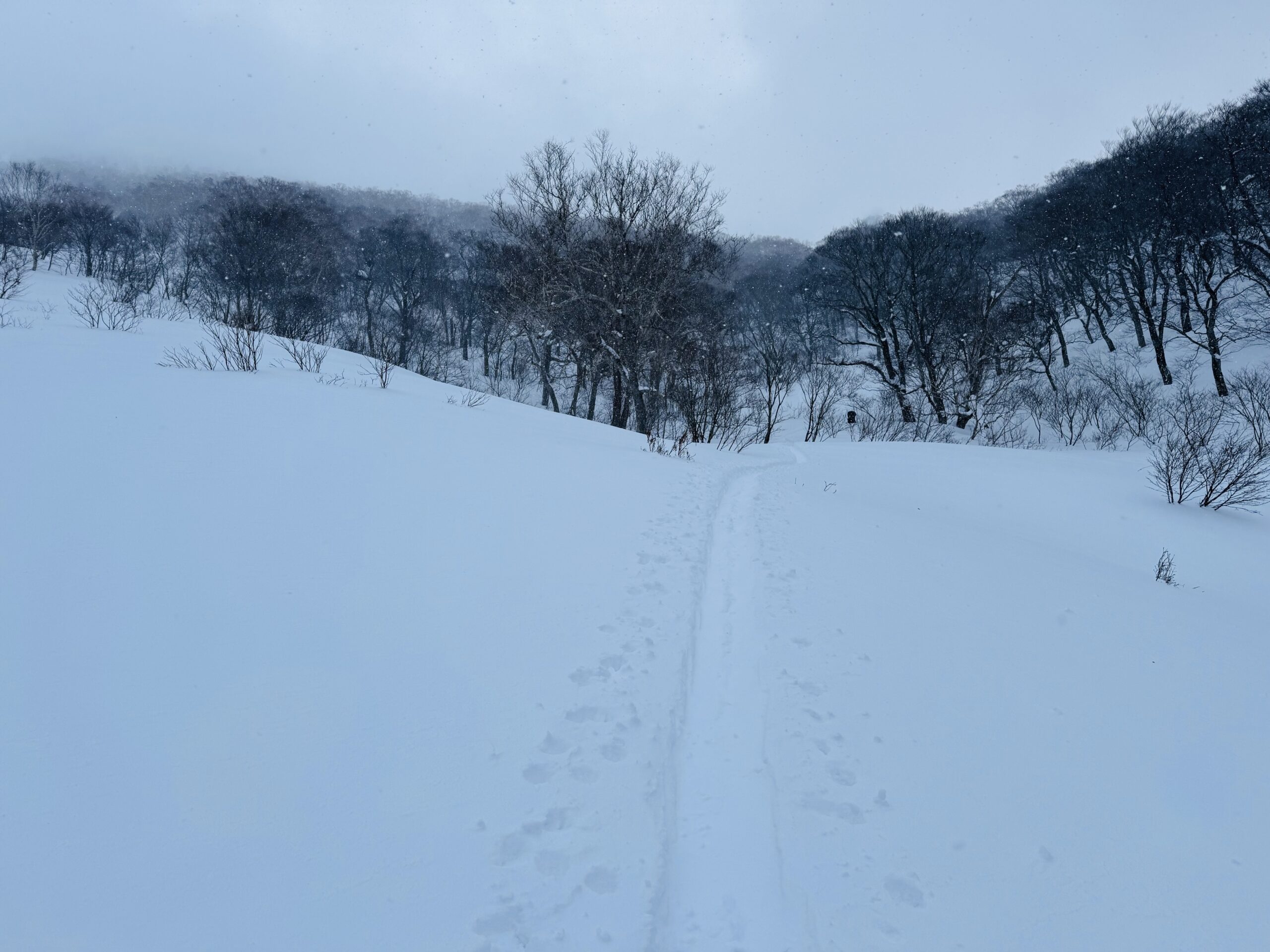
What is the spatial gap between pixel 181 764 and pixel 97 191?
87.0 meters

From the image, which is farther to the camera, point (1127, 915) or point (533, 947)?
point (1127, 915)

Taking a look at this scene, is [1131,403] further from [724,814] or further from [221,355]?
[221,355]

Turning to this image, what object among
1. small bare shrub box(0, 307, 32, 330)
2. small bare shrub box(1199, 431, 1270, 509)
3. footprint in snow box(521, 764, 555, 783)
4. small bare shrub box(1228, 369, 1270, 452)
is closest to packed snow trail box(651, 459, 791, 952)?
footprint in snow box(521, 764, 555, 783)

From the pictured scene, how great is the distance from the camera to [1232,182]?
18781 mm

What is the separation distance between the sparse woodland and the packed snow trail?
347 inches

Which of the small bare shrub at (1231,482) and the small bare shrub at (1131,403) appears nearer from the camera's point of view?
the small bare shrub at (1231,482)

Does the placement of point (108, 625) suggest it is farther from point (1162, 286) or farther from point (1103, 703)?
point (1162, 286)

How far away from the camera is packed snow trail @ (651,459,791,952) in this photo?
1.96m

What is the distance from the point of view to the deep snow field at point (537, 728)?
179 centimetres

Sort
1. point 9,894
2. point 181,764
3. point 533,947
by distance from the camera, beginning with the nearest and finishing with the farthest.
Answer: point 9,894
point 533,947
point 181,764

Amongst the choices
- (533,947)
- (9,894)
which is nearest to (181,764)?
(9,894)

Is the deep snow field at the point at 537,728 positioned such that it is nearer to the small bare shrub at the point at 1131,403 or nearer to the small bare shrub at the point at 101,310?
the small bare shrub at the point at 101,310

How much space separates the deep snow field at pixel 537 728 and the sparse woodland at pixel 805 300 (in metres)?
6.00

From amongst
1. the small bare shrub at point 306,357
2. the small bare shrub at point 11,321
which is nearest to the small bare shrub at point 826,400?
the small bare shrub at point 306,357
